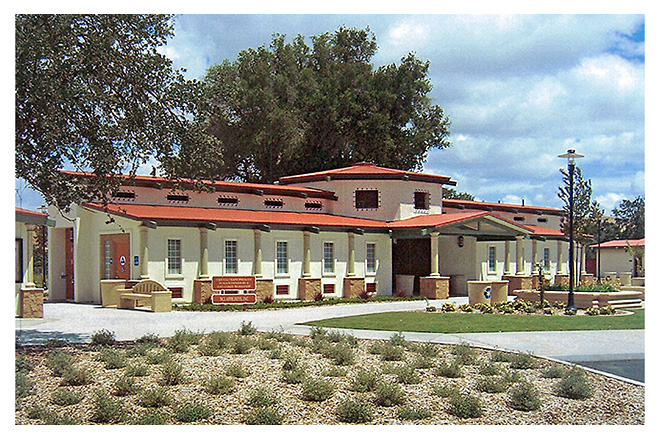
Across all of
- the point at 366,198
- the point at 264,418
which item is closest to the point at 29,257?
the point at 264,418

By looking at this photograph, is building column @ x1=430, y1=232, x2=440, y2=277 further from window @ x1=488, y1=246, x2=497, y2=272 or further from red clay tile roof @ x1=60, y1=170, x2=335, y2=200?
red clay tile roof @ x1=60, y1=170, x2=335, y2=200

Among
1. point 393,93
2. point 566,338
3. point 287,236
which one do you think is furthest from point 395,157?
point 566,338

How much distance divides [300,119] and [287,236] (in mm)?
16914

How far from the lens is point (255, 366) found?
11445 mm

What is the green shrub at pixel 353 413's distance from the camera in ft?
28.7

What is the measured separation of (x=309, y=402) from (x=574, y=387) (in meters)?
3.74

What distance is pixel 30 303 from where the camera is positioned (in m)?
18.1

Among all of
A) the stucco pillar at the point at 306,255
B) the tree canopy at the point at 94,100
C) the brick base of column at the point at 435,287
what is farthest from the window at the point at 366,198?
the tree canopy at the point at 94,100

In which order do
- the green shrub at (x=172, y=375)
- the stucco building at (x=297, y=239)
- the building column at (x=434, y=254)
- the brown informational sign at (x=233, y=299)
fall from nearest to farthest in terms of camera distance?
the green shrub at (x=172, y=375)
the brown informational sign at (x=233, y=299)
the stucco building at (x=297, y=239)
the building column at (x=434, y=254)

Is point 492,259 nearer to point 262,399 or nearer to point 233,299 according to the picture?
point 233,299

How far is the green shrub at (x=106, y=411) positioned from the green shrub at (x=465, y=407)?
4336mm

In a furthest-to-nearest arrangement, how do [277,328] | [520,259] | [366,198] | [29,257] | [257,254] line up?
1. [520,259]
2. [366,198]
3. [257,254]
4. [29,257]
5. [277,328]

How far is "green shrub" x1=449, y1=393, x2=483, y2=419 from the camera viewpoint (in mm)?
8883

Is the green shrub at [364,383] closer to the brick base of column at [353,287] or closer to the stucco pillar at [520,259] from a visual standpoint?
the brick base of column at [353,287]
